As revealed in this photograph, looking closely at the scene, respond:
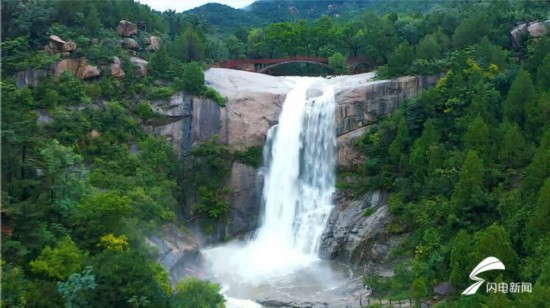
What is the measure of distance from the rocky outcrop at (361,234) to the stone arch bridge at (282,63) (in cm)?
1424

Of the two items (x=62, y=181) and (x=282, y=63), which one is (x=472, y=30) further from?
(x=62, y=181)

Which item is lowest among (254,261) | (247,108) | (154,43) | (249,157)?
(254,261)

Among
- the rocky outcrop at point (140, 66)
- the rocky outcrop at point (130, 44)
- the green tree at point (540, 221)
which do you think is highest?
the rocky outcrop at point (130, 44)

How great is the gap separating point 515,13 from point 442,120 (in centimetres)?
1073

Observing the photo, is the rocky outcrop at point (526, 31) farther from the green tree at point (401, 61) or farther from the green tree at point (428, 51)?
the green tree at point (401, 61)

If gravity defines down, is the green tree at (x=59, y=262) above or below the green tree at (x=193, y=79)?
below

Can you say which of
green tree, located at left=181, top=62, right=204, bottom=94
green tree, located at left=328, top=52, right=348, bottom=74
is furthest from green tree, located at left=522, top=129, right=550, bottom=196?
green tree, located at left=328, top=52, right=348, bottom=74

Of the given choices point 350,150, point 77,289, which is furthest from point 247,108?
point 77,289

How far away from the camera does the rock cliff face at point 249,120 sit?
116 ft

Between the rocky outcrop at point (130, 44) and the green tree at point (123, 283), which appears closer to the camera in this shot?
the green tree at point (123, 283)

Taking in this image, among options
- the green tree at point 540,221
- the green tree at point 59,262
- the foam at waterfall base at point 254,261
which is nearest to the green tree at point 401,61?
the foam at waterfall base at point 254,261

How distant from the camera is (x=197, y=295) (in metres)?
21.9

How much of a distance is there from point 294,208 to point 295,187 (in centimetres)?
136

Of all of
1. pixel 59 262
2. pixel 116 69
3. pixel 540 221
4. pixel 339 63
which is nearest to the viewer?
pixel 59 262
